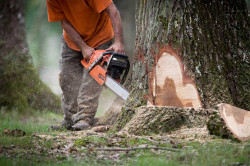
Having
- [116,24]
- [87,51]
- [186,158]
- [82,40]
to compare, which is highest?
[116,24]

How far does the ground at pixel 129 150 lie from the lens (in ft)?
7.59

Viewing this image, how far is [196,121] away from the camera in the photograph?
3.24m

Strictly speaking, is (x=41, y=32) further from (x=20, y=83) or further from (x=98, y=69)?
(x=98, y=69)

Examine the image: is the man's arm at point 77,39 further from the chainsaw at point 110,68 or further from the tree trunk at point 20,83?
the tree trunk at point 20,83

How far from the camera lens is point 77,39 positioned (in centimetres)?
448

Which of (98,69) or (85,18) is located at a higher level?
(85,18)

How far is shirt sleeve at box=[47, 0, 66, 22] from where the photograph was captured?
176 inches

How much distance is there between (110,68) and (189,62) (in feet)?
3.55

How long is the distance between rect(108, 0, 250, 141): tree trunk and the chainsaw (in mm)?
383

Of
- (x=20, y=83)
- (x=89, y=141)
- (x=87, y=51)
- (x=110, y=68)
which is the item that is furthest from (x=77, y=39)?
(x=20, y=83)

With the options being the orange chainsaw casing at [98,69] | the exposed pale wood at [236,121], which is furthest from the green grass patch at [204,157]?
the orange chainsaw casing at [98,69]

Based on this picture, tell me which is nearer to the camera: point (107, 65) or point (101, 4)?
point (107, 65)

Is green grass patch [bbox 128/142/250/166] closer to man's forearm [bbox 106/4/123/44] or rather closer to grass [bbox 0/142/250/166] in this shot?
grass [bbox 0/142/250/166]

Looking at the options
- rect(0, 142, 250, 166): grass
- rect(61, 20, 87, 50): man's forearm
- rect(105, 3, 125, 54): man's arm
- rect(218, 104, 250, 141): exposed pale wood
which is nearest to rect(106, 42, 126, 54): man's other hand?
rect(105, 3, 125, 54): man's arm
